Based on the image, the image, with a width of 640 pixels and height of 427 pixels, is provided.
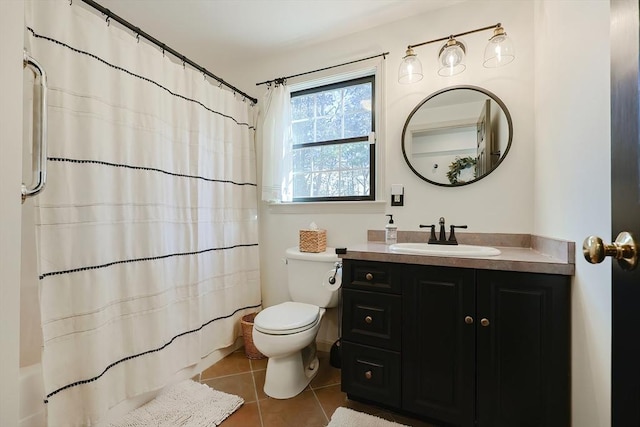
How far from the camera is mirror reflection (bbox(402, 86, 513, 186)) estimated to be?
1.70 m

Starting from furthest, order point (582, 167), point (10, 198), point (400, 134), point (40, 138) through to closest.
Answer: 1. point (400, 134)
2. point (582, 167)
3. point (40, 138)
4. point (10, 198)

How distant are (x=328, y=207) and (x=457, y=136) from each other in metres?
1.00

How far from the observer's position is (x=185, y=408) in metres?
1.50

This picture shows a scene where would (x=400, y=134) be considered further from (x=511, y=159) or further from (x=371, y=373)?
(x=371, y=373)

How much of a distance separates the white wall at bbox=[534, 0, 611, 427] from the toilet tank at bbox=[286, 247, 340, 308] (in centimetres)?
118

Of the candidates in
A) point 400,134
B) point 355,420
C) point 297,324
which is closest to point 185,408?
point 297,324

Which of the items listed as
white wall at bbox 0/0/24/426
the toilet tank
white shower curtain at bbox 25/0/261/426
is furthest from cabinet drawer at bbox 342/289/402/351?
white wall at bbox 0/0/24/426

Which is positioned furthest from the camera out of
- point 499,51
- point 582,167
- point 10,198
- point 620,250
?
point 499,51

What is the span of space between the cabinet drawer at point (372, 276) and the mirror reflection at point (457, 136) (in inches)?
30.1

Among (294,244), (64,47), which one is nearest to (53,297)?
(64,47)

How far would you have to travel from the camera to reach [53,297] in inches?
45.9

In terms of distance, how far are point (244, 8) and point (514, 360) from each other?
244 centimetres

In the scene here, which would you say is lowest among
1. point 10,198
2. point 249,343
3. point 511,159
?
point 249,343

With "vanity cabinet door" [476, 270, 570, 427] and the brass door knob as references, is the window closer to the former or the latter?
"vanity cabinet door" [476, 270, 570, 427]
